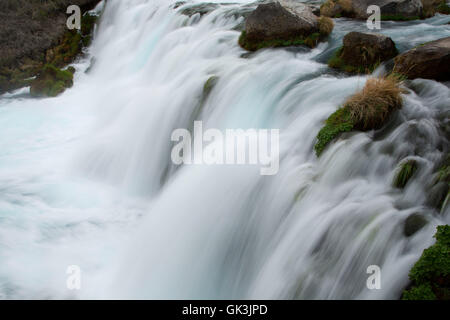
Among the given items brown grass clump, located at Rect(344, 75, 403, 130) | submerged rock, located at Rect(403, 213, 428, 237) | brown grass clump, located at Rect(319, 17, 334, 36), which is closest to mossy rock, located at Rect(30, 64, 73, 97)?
brown grass clump, located at Rect(319, 17, 334, 36)

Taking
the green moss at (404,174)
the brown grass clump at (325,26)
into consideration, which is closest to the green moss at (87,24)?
the brown grass clump at (325,26)

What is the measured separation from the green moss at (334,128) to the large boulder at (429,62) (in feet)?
5.30

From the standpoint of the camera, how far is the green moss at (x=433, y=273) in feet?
10.6

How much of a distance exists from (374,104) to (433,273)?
8.85 ft

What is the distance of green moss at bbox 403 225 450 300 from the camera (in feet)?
10.6

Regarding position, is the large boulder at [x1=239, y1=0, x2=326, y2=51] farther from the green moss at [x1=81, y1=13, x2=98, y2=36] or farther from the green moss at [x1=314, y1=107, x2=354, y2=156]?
the green moss at [x1=81, y1=13, x2=98, y2=36]

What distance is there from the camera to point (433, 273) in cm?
329

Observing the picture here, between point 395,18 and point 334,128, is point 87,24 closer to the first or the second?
point 395,18

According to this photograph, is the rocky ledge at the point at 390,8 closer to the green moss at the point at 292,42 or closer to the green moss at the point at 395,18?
the green moss at the point at 395,18

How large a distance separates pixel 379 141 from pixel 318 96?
1896 mm

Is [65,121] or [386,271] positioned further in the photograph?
[65,121]

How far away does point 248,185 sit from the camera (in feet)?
17.7

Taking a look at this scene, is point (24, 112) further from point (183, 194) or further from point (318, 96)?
point (318, 96)
